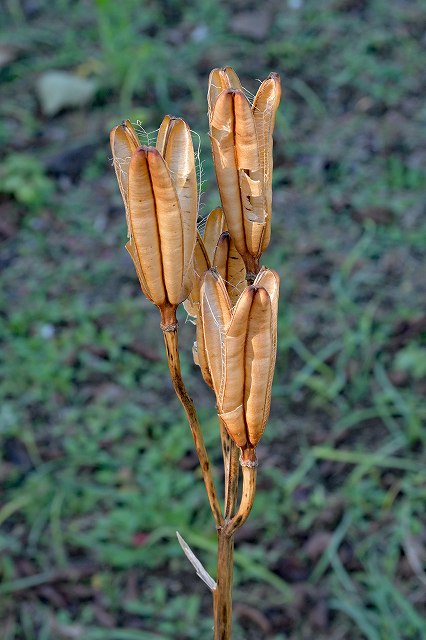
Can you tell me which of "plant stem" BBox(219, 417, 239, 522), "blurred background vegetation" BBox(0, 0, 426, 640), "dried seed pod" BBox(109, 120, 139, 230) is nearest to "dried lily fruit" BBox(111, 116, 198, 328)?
"dried seed pod" BBox(109, 120, 139, 230)

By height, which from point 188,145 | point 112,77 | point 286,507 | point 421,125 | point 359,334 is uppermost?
point 188,145

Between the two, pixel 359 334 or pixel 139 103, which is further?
pixel 139 103

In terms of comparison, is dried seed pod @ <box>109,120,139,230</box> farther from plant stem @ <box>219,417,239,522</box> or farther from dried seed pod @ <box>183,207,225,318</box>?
plant stem @ <box>219,417,239,522</box>

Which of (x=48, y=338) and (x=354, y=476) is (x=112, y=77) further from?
(x=354, y=476)

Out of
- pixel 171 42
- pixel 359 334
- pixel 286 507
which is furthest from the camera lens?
pixel 171 42

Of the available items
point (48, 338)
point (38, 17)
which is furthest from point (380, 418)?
point (38, 17)

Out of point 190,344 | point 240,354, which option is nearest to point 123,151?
point 240,354
